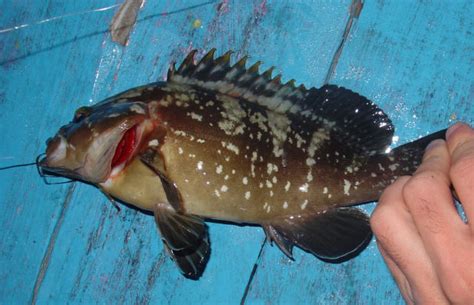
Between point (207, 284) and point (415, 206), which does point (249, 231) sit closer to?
point (207, 284)

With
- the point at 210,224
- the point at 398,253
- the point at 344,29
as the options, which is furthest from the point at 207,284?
the point at 344,29

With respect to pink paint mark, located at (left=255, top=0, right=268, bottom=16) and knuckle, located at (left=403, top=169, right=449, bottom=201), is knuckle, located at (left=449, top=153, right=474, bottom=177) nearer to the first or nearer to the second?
knuckle, located at (left=403, top=169, right=449, bottom=201)

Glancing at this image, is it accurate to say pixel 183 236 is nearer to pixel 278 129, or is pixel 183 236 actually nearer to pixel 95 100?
pixel 278 129

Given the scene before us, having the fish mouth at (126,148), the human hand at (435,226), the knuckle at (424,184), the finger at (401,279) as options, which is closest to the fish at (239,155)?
the fish mouth at (126,148)

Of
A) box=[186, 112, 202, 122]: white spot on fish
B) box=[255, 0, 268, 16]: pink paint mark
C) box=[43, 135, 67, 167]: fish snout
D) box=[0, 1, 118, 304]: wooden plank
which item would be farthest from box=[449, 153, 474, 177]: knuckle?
box=[0, 1, 118, 304]: wooden plank

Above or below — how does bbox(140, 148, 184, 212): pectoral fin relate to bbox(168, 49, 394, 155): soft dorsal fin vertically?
below

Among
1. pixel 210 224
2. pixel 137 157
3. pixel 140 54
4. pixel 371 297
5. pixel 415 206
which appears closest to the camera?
pixel 415 206

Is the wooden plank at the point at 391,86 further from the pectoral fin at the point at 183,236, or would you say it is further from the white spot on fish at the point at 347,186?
the pectoral fin at the point at 183,236
